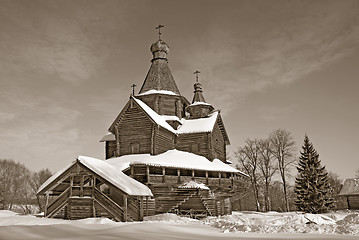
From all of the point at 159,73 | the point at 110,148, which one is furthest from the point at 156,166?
the point at 159,73

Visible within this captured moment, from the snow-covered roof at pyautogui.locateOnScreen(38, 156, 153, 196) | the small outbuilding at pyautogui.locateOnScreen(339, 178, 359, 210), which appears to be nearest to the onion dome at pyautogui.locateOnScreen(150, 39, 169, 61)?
the snow-covered roof at pyautogui.locateOnScreen(38, 156, 153, 196)

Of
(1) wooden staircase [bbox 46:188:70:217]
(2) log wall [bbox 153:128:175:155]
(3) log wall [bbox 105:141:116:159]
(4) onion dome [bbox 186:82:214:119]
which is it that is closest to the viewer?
(1) wooden staircase [bbox 46:188:70:217]

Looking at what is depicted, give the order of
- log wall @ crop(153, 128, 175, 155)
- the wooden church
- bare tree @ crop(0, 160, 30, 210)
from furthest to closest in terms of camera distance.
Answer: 1. bare tree @ crop(0, 160, 30, 210)
2. log wall @ crop(153, 128, 175, 155)
3. the wooden church

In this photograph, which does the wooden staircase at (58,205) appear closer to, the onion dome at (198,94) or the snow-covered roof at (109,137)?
the snow-covered roof at (109,137)

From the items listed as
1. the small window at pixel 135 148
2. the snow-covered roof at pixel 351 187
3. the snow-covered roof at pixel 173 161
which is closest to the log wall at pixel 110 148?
the small window at pixel 135 148

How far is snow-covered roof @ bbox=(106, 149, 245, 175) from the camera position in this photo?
24797mm

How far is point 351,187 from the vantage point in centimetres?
3847

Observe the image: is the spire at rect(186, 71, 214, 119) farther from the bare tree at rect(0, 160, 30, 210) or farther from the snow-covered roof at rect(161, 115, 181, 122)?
the bare tree at rect(0, 160, 30, 210)

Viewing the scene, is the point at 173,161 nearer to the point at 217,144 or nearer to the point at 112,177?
the point at 112,177

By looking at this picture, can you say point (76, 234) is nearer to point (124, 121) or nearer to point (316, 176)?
point (124, 121)

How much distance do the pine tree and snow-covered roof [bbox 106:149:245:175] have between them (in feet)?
30.5

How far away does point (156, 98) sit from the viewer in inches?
1292

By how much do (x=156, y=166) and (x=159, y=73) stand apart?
579 inches

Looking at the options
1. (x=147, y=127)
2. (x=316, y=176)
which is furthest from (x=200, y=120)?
(x=316, y=176)
